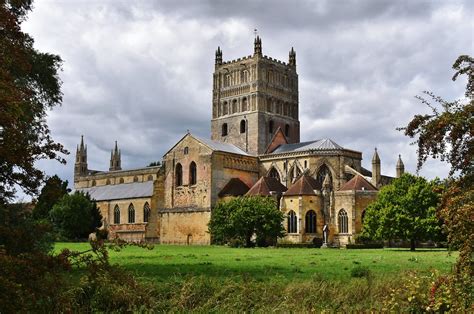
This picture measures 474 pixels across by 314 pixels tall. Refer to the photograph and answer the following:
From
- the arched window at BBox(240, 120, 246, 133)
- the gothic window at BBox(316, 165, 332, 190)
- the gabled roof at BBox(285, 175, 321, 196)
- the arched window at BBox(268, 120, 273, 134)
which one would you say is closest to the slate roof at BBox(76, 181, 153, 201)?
the arched window at BBox(240, 120, 246, 133)

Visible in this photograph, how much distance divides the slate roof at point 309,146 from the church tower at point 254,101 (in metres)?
2.35

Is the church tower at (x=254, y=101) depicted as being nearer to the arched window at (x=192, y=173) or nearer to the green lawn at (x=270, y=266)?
the arched window at (x=192, y=173)

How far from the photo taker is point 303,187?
62938 mm

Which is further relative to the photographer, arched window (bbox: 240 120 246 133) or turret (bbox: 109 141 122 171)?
turret (bbox: 109 141 122 171)

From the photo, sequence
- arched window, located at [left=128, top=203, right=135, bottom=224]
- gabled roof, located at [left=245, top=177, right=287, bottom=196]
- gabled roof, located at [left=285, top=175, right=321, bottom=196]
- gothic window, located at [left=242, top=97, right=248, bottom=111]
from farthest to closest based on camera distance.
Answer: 1. arched window, located at [left=128, top=203, right=135, bottom=224]
2. gothic window, located at [left=242, top=97, right=248, bottom=111]
3. gabled roof, located at [left=245, top=177, right=287, bottom=196]
4. gabled roof, located at [left=285, top=175, right=321, bottom=196]

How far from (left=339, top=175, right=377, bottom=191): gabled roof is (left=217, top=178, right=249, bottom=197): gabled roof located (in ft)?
41.4

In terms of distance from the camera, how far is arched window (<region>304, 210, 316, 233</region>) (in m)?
62.2

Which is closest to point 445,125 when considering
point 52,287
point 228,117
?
point 52,287

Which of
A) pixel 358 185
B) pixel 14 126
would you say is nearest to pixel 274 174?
pixel 358 185

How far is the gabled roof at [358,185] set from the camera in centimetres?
6262

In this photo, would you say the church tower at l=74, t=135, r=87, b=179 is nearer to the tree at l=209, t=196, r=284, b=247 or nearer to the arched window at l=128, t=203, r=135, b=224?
the arched window at l=128, t=203, r=135, b=224

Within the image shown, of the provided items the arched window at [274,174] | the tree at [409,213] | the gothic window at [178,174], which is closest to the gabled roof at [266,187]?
the arched window at [274,174]

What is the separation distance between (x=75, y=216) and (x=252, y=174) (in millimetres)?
22819

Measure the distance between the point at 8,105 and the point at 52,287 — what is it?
2.50m
